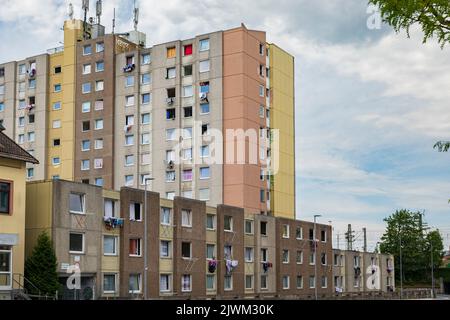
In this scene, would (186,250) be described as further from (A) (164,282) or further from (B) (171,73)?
(B) (171,73)

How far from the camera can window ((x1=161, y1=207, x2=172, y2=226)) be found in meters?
58.6

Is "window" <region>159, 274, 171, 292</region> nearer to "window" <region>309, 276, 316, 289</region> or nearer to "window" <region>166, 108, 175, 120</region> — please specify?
"window" <region>309, 276, 316, 289</region>

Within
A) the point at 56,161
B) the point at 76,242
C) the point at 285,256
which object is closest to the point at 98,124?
the point at 56,161

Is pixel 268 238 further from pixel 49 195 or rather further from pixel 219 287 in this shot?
pixel 49 195

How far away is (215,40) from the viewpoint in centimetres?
8812

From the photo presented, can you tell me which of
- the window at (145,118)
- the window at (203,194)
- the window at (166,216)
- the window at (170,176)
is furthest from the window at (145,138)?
the window at (166,216)

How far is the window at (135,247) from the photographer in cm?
5475

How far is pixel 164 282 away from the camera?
192 feet

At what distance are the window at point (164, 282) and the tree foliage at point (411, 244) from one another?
237 ft

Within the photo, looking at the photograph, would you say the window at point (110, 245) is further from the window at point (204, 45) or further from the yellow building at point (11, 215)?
the window at point (204, 45)

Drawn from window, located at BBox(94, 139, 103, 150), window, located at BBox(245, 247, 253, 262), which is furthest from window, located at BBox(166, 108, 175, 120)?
window, located at BBox(245, 247, 253, 262)

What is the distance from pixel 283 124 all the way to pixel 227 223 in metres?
28.4

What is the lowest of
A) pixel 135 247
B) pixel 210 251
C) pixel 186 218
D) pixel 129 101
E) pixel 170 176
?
pixel 210 251
